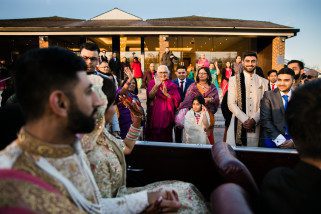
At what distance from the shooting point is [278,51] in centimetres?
1544

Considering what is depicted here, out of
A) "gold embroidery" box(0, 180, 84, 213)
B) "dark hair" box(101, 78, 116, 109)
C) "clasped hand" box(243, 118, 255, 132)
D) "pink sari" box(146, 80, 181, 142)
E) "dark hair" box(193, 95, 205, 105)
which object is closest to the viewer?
"gold embroidery" box(0, 180, 84, 213)

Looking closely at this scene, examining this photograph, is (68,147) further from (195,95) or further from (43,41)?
(43,41)

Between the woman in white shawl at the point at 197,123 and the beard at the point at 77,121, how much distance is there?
11.4ft

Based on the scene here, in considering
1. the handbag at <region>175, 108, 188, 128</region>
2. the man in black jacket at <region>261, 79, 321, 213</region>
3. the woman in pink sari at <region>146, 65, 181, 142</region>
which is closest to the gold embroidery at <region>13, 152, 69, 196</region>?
the man in black jacket at <region>261, 79, 321, 213</region>

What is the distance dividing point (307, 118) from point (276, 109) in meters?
2.68

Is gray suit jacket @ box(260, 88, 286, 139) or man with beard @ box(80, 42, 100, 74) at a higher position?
man with beard @ box(80, 42, 100, 74)

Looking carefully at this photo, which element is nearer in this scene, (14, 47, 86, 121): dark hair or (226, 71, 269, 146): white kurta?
(14, 47, 86, 121): dark hair

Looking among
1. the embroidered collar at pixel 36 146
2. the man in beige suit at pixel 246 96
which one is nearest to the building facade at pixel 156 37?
the man in beige suit at pixel 246 96

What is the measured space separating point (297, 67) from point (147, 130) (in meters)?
2.93

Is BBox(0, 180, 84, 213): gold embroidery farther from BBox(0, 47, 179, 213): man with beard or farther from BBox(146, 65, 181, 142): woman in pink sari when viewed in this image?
BBox(146, 65, 181, 142): woman in pink sari

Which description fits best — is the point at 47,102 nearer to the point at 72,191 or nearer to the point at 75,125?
the point at 75,125

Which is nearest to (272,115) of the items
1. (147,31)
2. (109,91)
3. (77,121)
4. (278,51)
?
(109,91)

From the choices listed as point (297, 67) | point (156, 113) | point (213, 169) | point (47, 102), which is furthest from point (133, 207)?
point (297, 67)

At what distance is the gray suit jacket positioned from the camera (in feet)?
13.0
